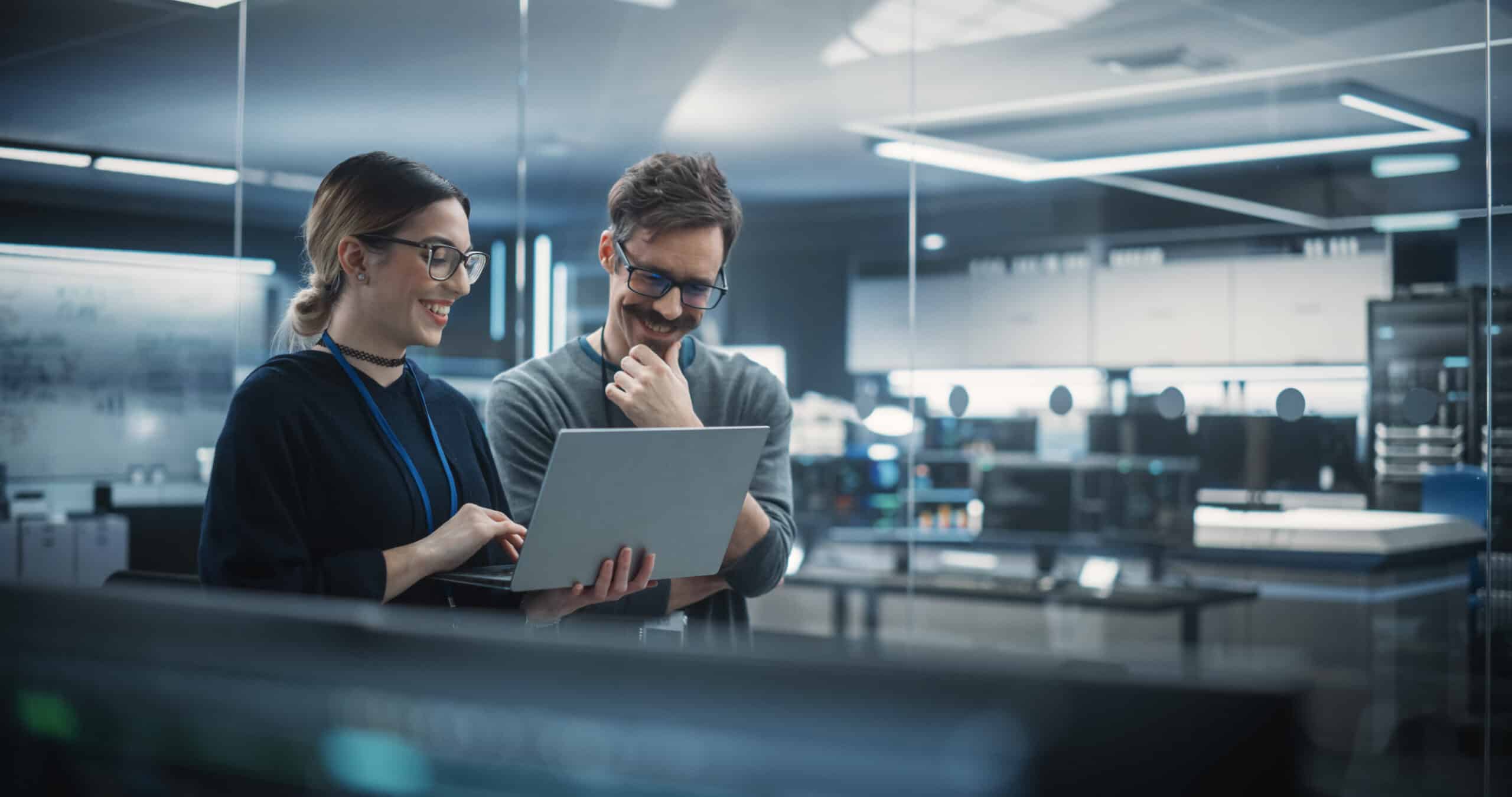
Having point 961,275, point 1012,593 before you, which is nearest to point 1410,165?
point 961,275

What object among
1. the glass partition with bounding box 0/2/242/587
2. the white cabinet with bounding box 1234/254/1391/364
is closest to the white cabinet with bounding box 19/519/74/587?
the glass partition with bounding box 0/2/242/587

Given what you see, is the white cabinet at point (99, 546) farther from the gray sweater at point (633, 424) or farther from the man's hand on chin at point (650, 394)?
the man's hand on chin at point (650, 394)

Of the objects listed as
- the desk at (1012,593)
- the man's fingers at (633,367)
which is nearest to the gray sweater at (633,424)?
the man's fingers at (633,367)

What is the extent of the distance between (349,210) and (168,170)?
2.39 m

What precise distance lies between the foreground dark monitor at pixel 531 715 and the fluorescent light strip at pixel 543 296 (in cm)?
365

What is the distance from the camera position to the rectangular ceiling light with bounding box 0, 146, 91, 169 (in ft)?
11.4

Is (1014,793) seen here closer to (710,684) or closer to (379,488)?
(710,684)

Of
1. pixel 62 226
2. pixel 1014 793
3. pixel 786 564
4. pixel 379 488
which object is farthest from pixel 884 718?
pixel 62 226

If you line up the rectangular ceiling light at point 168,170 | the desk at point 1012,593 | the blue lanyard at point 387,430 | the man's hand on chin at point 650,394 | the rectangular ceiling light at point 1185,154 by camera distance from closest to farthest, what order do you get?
the blue lanyard at point 387,430, the man's hand on chin at point 650,394, the rectangular ceiling light at point 1185,154, the rectangular ceiling light at point 168,170, the desk at point 1012,593

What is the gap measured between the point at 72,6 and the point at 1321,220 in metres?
3.58

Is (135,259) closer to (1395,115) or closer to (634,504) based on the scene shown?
(634,504)

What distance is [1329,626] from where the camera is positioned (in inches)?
136

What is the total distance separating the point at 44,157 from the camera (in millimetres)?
3477

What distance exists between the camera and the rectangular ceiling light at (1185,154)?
3.38 metres
